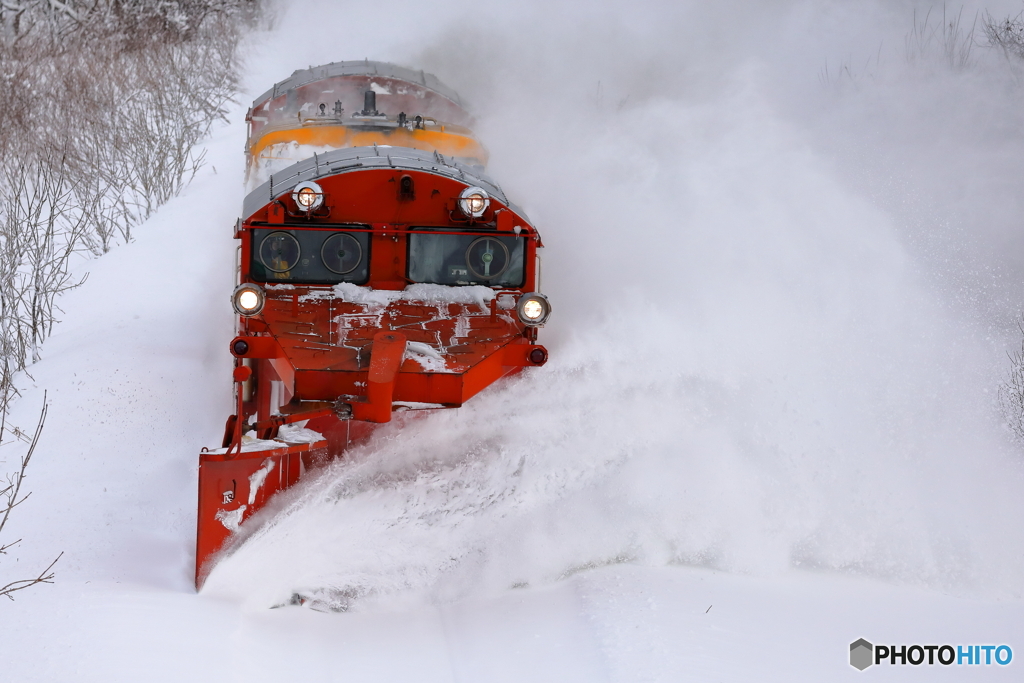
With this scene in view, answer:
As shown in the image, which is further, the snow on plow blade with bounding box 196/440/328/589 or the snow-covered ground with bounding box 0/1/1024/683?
the snow on plow blade with bounding box 196/440/328/589

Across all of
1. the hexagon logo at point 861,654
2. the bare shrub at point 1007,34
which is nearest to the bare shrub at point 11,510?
the hexagon logo at point 861,654

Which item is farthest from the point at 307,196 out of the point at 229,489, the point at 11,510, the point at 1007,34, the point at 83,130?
the point at 1007,34

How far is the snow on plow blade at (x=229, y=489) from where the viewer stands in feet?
17.4

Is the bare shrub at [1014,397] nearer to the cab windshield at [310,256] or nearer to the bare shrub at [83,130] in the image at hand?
the cab windshield at [310,256]

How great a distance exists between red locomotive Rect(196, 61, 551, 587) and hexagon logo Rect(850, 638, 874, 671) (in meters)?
2.73

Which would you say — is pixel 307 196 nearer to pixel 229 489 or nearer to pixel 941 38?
pixel 229 489

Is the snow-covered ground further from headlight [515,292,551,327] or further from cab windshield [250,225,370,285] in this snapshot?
cab windshield [250,225,370,285]

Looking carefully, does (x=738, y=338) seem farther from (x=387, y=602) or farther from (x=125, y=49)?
(x=125, y=49)

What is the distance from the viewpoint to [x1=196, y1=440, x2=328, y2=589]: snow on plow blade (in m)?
5.29

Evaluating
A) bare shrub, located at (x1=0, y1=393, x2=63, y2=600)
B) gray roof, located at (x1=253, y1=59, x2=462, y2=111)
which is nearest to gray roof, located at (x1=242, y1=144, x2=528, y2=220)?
bare shrub, located at (x1=0, y1=393, x2=63, y2=600)

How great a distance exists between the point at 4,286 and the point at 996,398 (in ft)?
34.6

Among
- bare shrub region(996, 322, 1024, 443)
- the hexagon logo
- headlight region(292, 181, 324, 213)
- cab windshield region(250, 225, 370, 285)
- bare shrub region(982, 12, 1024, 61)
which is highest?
bare shrub region(982, 12, 1024, 61)

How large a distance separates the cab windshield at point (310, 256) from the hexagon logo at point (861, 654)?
4091mm

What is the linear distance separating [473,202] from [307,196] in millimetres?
1203
